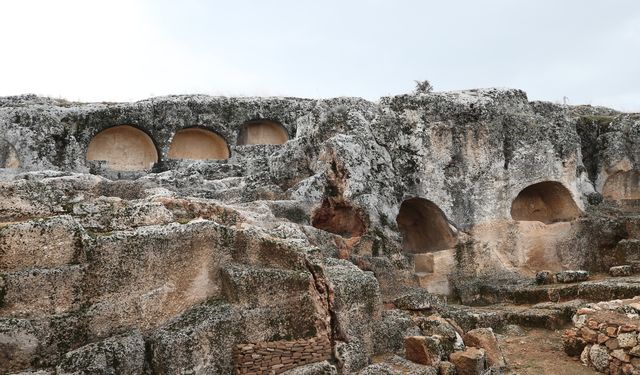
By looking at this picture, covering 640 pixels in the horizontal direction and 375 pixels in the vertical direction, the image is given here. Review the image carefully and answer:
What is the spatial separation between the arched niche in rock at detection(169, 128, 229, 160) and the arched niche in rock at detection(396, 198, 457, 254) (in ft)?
28.7

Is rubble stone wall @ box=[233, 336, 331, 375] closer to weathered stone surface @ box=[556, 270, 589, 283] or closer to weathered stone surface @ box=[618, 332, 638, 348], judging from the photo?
weathered stone surface @ box=[618, 332, 638, 348]

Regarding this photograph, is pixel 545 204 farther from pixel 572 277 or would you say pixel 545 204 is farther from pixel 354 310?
pixel 354 310

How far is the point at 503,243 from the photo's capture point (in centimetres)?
1482

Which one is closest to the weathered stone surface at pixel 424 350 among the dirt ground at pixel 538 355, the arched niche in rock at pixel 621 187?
the dirt ground at pixel 538 355

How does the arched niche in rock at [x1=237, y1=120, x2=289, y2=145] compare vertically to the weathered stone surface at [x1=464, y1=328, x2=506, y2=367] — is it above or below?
above

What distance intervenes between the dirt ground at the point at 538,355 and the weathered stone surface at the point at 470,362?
0.56 metres

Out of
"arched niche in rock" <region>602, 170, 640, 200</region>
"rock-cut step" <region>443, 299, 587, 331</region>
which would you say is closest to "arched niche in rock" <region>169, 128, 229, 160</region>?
"arched niche in rock" <region>602, 170, 640, 200</region>

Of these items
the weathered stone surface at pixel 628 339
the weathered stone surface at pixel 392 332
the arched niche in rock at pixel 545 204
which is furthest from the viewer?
the arched niche in rock at pixel 545 204

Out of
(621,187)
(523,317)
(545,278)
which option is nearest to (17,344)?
(523,317)

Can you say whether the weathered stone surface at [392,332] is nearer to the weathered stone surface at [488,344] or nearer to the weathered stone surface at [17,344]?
the weathered stone surface at [488,344]

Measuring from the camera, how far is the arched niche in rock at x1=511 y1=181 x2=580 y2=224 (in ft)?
52.4

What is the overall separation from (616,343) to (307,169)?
7538mm

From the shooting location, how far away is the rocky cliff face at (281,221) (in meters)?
6.61

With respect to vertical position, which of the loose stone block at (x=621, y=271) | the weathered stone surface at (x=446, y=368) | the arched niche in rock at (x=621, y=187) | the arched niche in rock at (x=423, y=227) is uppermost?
the arched niche in rock at (x=621, y=187)
